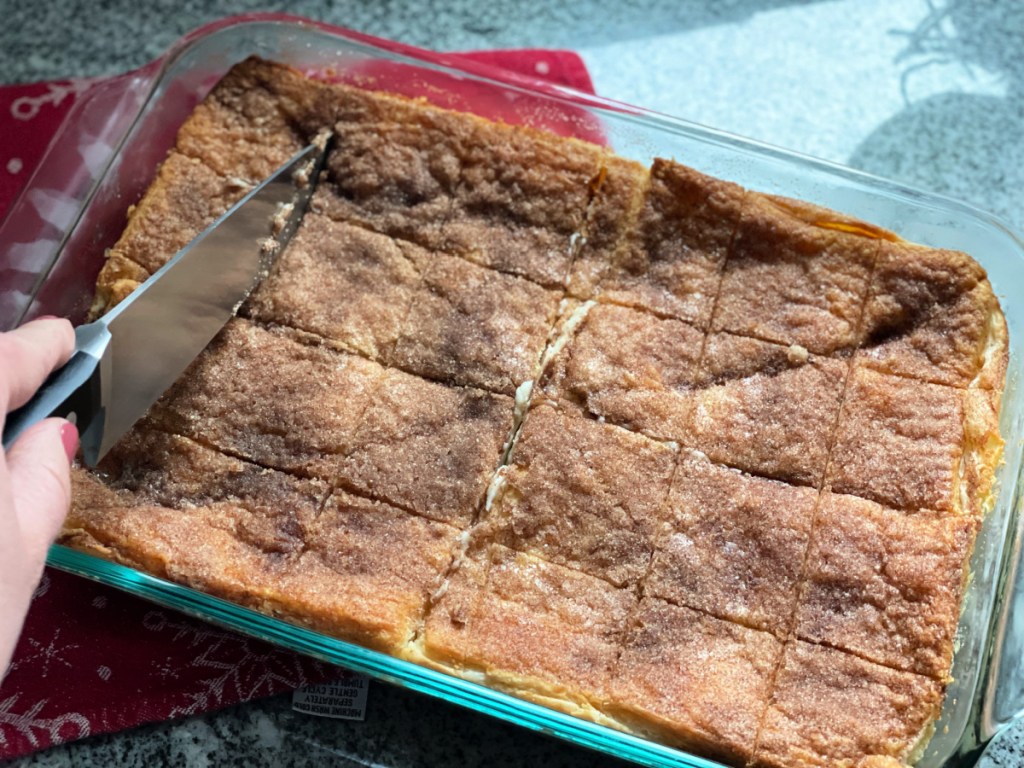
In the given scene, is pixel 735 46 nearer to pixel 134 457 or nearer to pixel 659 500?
pixel 659 500

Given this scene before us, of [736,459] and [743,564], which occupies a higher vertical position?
[736,459]

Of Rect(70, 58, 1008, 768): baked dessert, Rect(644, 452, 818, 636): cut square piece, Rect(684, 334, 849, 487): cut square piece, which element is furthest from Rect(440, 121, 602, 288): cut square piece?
Rect(644, 452, 818, 636): cut square piece

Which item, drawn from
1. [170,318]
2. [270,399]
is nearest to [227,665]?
[270,399]

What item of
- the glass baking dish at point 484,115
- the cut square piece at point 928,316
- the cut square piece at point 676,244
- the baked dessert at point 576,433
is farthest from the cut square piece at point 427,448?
the cut square piece at point 928,316

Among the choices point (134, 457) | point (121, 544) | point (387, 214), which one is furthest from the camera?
point (387, 214)

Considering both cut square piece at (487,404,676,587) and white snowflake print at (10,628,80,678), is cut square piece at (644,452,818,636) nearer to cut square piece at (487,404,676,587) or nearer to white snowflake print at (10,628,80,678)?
cut square piece at (487,404,676,587)

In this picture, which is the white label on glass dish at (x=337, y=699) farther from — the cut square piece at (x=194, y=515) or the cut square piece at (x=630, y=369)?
the cut square piece at (x=630, y=369)

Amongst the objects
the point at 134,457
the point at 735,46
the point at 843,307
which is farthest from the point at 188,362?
the point at 735,46

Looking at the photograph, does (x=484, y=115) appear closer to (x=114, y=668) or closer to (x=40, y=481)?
(x=40, y=481)
